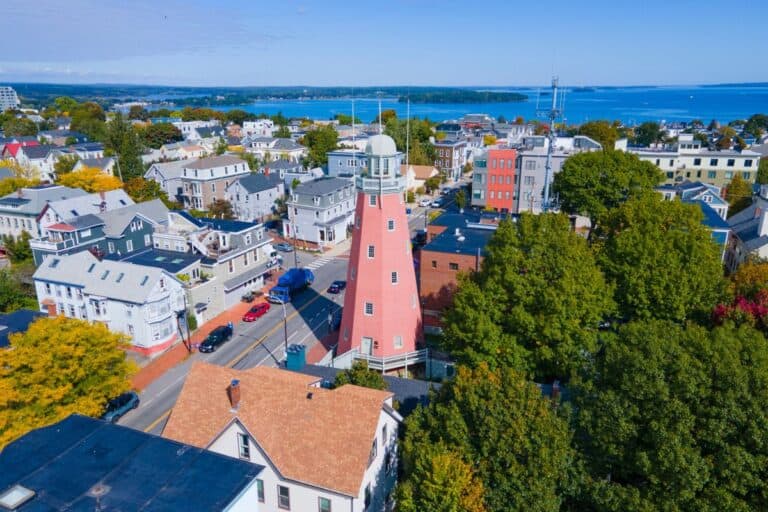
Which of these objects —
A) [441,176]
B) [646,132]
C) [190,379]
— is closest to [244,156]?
[441,176]

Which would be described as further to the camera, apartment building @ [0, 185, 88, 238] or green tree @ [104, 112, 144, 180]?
green tree @ [104, 112, 144, 180]

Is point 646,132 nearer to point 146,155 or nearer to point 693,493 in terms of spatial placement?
point 146,155

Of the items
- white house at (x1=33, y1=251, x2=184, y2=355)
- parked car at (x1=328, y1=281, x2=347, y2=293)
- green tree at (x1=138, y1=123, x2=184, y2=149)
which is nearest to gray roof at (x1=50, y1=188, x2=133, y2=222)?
→ white house at (x1=33, y1=251, x2=184, y2=355)

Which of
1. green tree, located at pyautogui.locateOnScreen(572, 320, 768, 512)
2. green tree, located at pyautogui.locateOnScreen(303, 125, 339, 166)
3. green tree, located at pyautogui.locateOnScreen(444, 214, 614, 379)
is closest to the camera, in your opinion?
green tree, located at pyautogui.locateOnScreen(572, 320, 768, 512)

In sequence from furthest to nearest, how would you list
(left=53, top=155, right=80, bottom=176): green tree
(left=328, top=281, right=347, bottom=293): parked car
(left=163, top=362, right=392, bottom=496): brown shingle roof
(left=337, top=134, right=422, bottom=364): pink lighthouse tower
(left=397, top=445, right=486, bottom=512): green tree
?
(left=53, top=155, right=80, bottom=176): green tree, (left=328, top=281, right=347, bottom=293): parked car, (left=337, top=134, right=422, bottom=364): pink lighthouse tower, (left=163, top=362, right=392, bottom=496): brown shingle roof, (left=397, top=445, right=486, bottom=512): green tree

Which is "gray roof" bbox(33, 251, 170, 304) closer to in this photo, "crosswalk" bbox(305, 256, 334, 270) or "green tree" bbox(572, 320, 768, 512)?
"crosswalk" bbox(305, 256, 334, 270)

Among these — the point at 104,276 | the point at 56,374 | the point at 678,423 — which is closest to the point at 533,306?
the point at 678,423

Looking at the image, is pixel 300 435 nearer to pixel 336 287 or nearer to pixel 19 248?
pixel 336 287
